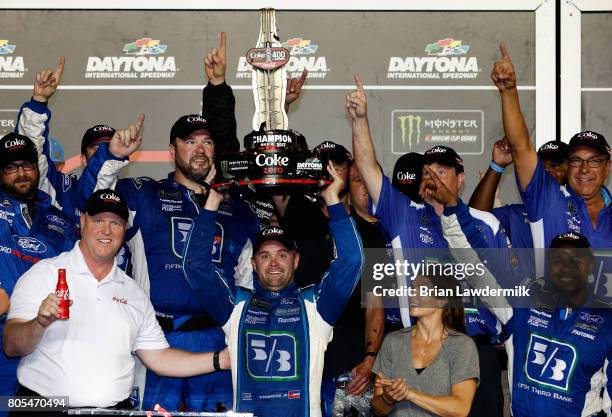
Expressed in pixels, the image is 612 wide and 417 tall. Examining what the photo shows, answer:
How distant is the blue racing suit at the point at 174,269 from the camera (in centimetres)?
491

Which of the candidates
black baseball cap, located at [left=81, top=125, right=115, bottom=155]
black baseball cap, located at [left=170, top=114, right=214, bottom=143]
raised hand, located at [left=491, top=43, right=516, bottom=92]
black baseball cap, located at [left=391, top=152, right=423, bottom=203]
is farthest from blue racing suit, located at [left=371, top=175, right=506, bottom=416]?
black baseball cap, located at [left=81, top=125, right=115, bottom=155]

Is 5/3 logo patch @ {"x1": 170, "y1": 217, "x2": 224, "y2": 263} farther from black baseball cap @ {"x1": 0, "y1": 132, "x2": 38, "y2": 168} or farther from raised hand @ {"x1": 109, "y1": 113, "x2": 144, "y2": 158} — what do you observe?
black baseball cap @ {"x1": 0, "y1": 132, "x2": 38, "y2": 168}

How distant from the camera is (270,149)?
418 cm

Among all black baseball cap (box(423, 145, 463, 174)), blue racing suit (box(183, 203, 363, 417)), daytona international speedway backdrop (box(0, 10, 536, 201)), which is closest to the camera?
blue racing suit (box(183, 203, 363, 417))

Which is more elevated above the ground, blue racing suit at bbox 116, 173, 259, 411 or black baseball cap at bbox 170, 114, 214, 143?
black baseball cap at bbox 170, 114, 214, 143

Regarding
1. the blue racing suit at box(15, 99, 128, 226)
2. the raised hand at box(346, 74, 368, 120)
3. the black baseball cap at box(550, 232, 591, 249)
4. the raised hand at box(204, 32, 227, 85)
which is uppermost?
the raised hand at box(204, 32, 227, 85)

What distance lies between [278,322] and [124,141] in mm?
1105

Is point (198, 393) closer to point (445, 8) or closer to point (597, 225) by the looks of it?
point (597, 225)

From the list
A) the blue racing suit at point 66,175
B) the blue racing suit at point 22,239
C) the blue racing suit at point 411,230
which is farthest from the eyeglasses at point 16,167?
the blue racing suit at point 411,230

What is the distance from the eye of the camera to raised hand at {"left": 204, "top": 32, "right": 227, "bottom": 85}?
17.5 feet

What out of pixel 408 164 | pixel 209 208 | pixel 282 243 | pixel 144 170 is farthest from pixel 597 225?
pixel 144 170

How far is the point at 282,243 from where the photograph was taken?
482 centimetres

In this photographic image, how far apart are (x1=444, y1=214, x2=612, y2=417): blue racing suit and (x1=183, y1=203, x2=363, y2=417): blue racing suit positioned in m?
0.85

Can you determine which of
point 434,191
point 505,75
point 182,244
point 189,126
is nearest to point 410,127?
point 434,191
